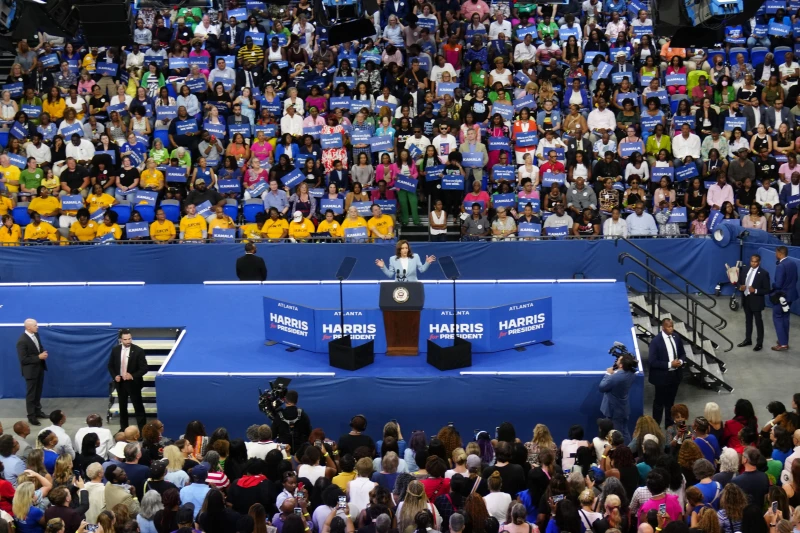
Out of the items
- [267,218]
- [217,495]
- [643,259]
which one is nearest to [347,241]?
[267,218]

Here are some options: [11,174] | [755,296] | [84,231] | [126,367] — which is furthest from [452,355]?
[11,174]

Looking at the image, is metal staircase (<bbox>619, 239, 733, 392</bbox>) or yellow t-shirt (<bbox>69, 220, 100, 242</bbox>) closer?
metal staircase (<bbox>619, 239, 733, 392</bbox>)

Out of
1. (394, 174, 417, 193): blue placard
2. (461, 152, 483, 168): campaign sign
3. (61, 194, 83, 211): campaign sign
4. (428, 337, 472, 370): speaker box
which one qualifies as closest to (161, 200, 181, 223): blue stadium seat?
(61, 194, 83, 211): campaign sign

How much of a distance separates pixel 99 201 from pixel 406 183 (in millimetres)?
5992

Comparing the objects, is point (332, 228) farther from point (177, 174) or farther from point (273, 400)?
point (273, 400)

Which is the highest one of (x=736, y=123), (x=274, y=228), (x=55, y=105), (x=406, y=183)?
(x=55, y=105)

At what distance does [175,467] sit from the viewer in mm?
12727

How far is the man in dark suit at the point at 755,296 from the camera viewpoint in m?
19.6

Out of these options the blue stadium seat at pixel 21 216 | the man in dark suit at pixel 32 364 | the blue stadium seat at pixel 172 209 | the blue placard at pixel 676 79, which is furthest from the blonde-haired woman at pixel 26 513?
the blue placard at pixel 676 79

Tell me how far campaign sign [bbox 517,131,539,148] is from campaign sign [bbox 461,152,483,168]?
3.75 ft

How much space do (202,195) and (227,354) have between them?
727 centimetres

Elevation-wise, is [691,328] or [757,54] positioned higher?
[757,54]

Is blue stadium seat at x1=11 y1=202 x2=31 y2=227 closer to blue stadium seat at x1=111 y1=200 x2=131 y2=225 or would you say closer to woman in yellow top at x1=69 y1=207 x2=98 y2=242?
woman in yellow top at x1=69 y1=207 x2=98 y2=242

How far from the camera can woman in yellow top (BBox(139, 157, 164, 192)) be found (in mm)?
24875
